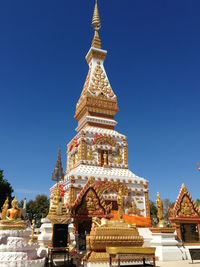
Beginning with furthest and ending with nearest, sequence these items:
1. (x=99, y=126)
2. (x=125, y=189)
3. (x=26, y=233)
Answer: (x=99, y=126) < (x=125, y=189) < (x=26, y=233)

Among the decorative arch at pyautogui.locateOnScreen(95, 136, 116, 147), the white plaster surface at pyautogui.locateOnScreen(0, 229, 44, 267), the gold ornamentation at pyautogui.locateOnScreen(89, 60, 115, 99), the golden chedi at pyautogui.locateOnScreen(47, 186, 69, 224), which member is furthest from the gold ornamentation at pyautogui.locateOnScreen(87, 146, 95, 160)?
the white plaster surface at pyautogui.locateOnScreen(0, 229, 44, 267)

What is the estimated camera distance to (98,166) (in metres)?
23.2

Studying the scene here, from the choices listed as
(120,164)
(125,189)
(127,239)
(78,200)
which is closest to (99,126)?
(120,164)

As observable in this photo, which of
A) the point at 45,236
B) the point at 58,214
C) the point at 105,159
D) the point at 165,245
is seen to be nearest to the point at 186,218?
the point at 165,245

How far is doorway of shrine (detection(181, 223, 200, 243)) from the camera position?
52.7 feet

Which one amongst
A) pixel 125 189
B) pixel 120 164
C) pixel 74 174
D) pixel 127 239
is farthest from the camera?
pixel 120 164

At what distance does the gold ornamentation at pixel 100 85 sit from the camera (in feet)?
92.9

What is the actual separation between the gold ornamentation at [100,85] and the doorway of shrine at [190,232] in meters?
17.0

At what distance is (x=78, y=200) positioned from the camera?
17062 millimetres

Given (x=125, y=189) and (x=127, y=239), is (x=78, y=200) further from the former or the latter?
(x=127, y=239)

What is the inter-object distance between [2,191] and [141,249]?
85.2 ft

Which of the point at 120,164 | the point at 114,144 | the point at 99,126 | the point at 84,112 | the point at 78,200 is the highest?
the point at 84,112

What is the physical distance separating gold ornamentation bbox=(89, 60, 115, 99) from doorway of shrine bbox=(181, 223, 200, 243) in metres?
17.0

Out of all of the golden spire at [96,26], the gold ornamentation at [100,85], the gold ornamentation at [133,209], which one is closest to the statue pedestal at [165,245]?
the gold ornamentation at [133,209]
